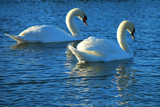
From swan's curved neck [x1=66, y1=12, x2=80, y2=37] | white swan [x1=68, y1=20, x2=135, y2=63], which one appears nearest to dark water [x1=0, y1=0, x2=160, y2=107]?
white swan [x1=68, y1=20, x2=135, y2=63]

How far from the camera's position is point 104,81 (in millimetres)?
10422

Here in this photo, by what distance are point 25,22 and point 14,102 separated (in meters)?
17.5

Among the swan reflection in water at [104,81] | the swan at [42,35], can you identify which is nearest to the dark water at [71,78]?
the swan reflection in water at [104,81]

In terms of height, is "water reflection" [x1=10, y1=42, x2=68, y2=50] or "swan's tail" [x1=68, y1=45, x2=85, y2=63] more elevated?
"swan's tail" [x1=68, y1=45, x2=85, y2=63]

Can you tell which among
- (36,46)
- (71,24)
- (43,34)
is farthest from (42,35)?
(71,24)

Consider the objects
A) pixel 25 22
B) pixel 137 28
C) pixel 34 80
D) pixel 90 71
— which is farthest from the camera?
pixel 25 22

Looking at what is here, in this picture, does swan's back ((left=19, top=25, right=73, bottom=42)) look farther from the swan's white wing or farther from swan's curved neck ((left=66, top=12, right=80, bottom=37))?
the swan's white wing

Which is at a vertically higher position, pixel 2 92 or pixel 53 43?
pixel 2 92

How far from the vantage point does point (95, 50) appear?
12344 mm

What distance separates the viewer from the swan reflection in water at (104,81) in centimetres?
897

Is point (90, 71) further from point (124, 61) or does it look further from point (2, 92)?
point (2, 92)

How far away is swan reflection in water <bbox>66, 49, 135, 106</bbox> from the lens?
8.97 meters

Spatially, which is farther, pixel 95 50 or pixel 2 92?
pixel 95 50

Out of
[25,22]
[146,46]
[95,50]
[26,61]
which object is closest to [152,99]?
[95,50]
